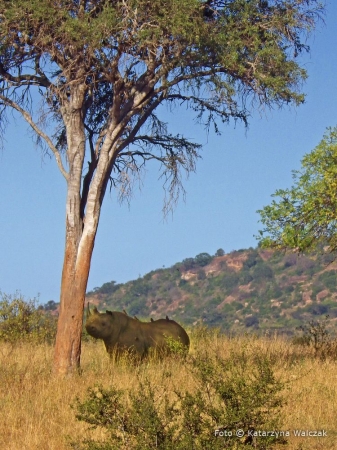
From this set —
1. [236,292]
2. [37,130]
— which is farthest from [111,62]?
[236,292]

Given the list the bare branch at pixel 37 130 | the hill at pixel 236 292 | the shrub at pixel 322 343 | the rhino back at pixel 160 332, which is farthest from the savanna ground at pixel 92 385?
the hill at pixel 236 292

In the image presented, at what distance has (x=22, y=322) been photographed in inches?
819

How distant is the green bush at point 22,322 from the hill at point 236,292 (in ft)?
133

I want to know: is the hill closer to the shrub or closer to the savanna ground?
the shrub

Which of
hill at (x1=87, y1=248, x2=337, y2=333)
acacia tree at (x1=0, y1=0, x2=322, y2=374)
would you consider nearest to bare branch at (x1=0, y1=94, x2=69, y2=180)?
acacia tree at (x1=0, y1=0, x2=322, y2=374)

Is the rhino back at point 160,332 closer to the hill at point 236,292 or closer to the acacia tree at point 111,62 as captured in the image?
the acacia tree at point 111,62

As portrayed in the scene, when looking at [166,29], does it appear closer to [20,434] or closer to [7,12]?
[7,12]

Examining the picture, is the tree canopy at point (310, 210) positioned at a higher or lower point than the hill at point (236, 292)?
lower

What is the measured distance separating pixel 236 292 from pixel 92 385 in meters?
67.0

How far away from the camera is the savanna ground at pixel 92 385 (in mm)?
8344

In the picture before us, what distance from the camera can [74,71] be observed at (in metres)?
14.3

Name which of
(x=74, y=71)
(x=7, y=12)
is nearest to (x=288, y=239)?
(x=74, y=71)

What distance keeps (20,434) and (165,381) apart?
3386mm

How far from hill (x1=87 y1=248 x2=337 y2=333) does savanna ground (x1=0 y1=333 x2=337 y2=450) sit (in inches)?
1828
